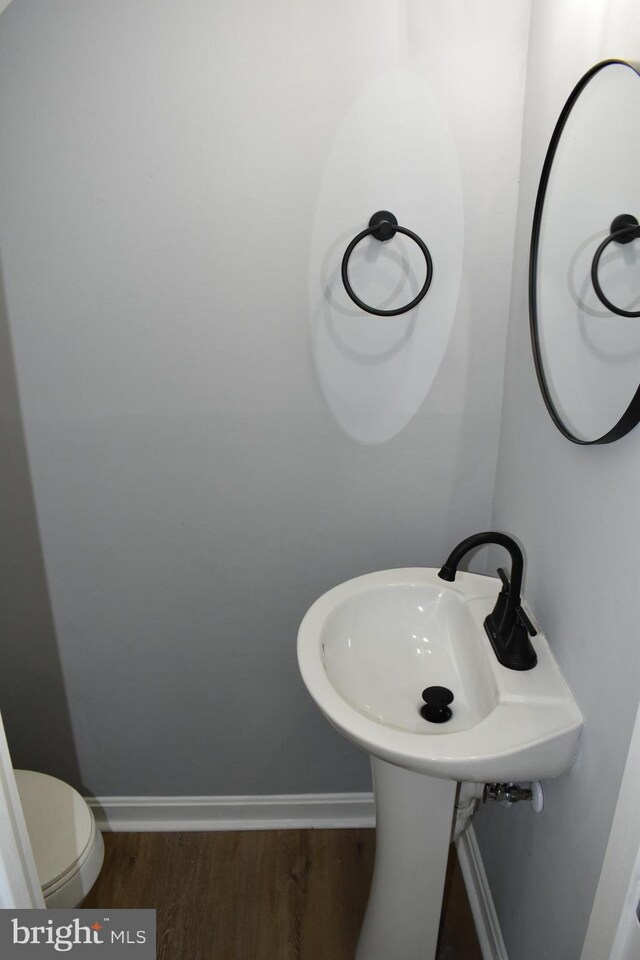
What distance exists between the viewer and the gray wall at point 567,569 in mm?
1038

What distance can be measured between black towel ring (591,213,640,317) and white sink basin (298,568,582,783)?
66cm

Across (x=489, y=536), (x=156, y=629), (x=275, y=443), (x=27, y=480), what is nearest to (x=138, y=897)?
(x=156, y=629)

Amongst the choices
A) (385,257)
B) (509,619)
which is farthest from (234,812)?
(385,257)

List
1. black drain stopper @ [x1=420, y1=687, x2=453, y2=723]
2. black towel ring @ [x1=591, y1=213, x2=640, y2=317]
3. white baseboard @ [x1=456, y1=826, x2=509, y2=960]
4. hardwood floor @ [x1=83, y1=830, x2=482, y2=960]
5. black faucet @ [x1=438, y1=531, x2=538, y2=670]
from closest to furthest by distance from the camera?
black towel ring @ [x1=591, y1=213, x2=640, y2=317] → black faucet @ [x1=438, y1=531, x2=538, y2=670] → black drain stopper @ [x1=420, y1=687, x2=453, y2=723] → white baseboard @ [x1=456, y1=826, x2=509, y2=960] → hardwood floor @ [x1=83, y1=830, x2=482, y2=960]

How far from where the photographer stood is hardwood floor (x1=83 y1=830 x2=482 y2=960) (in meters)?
1.77

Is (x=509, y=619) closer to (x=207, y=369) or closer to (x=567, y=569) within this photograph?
→ (x=567, y=569)

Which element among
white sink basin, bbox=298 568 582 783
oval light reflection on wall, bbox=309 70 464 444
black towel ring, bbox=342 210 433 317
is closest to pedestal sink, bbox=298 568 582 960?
white sink basin, bbox=298 568 582 783

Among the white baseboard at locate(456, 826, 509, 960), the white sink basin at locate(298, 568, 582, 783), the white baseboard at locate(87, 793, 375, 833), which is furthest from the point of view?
the white baseboard at locate(87, 793, 375, 833)

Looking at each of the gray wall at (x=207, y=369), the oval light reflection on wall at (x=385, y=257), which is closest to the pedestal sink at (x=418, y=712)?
the gray wall at (x=207, y=369)

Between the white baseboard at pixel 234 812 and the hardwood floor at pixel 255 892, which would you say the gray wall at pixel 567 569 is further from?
the white baseboard at pixel 234 812

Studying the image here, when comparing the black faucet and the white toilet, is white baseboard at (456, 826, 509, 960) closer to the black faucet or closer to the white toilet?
the black faucet

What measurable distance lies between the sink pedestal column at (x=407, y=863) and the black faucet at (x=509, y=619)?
28cm

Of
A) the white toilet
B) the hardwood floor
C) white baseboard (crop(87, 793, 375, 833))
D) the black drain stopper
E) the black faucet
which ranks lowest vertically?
the hardwood floor

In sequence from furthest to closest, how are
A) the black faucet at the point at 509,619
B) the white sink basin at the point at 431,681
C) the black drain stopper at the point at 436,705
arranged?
the black drain stopper at the point at 436,705 < the black faucet at the point at 509,619 < the white sink basin at the point at 431,681
